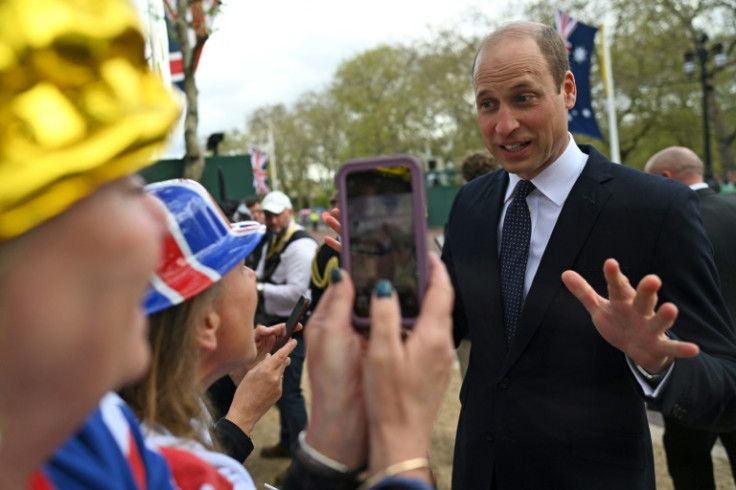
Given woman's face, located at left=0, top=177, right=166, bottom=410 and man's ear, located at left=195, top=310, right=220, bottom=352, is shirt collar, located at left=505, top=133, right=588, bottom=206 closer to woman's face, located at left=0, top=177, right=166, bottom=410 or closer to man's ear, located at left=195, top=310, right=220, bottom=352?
man's ear, located at left=195, top=310, right=220, bottom=352

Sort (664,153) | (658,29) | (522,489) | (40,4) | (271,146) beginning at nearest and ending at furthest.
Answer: (40,4), (522,489), (664,153), (658,29), (271,146)

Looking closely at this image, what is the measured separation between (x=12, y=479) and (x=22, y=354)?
16cm

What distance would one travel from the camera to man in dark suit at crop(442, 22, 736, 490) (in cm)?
175

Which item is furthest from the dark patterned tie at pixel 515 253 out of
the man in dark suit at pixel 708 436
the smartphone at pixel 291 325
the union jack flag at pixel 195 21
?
the union jack flag at pixel 195 21

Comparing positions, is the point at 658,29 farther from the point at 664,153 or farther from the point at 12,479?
the point at 12,479

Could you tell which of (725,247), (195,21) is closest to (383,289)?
(725,247)

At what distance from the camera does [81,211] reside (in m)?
0.56

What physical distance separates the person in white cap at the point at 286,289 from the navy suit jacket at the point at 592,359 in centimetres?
335

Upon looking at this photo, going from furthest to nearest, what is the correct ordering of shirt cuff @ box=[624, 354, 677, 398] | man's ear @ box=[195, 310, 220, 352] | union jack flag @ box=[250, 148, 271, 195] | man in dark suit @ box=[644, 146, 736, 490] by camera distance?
union jack flag @ box=[250, 148, 271, 195] < man in dark suit @ box=[644, 146, 736, 490] < shirt cuff @ box=[624, 354, 677, 398] < man's ear @ box=[195, 310, 220, 352]

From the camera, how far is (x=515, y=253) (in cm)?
208

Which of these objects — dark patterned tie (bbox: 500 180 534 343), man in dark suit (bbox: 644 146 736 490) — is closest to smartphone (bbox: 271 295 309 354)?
dark patterned tie (bbox: 500 180 534 343)

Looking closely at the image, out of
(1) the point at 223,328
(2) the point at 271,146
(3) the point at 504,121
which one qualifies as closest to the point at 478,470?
(1) the point at 223,328

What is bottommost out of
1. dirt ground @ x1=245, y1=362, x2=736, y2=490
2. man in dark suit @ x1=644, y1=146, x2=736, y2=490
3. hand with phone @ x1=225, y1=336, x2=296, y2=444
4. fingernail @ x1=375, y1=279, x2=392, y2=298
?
dirt ground @ x1=245, y1=362, x2=736, y2=490

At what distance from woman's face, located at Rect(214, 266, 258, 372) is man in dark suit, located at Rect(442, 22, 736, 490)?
80cm
